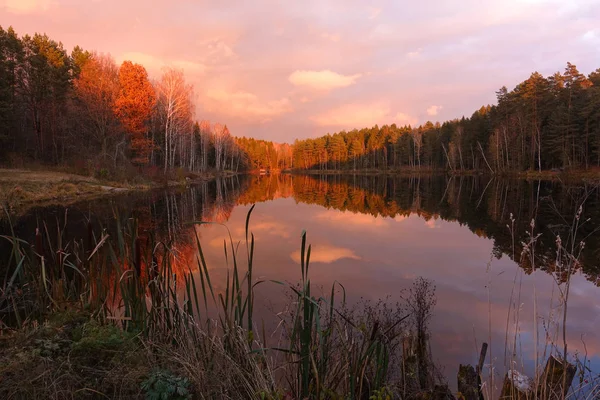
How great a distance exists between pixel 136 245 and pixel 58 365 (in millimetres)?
1172

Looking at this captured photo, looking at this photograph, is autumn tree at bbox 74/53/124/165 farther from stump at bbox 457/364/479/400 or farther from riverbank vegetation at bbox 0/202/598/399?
stump at bbox 457/364/479/400

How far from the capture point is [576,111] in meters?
45.7

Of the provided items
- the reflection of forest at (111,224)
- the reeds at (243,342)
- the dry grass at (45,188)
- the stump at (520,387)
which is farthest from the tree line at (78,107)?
the stump at (520,387)

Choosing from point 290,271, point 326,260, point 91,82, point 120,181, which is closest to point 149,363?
point 290,271

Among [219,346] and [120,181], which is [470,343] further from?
[120,181]

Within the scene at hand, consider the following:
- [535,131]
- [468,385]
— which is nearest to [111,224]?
[468,385]

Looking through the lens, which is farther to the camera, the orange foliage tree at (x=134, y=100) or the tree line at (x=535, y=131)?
the tree line at (x=535, y=131)

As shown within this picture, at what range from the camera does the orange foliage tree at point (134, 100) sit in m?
31.9

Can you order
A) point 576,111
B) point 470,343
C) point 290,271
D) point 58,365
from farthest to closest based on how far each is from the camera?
point 576,111
point 290,271
point 470,343
point 58,365

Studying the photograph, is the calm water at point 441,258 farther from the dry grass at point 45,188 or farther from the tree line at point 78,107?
the tree line at point 78,107

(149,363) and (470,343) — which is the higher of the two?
(149,363)

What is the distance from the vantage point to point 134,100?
32531 mm

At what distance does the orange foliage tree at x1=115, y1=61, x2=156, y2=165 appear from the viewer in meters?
31.9

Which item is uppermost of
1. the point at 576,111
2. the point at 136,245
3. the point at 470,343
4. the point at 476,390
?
the point at 576,111
